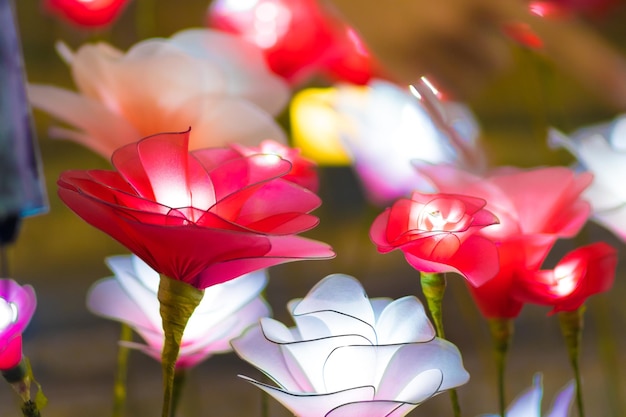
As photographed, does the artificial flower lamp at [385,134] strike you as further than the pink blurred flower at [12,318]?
Yes

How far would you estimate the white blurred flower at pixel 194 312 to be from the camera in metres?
0.29

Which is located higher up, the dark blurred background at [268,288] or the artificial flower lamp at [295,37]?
the artificial flower lamp at [295,37]

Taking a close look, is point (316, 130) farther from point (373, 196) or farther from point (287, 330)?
point (287, 330)

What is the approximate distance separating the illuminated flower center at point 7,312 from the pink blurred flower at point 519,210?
0.14 m

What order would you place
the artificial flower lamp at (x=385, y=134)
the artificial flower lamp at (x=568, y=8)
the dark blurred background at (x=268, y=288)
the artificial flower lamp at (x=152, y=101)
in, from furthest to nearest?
the dark blurred background at (x=268, y=288) < the artificial flower lamp at (x=385, y=134) < the artificial flower lamp at (x=152, y=101) < the artificial flower lamp at (x=568, y=8)

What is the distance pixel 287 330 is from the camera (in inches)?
9.9

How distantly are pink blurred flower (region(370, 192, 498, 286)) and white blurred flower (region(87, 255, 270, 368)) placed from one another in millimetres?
67

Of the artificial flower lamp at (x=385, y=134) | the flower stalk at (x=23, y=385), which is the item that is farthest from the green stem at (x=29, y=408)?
the artificial flower lamp at (x=385, y=134)

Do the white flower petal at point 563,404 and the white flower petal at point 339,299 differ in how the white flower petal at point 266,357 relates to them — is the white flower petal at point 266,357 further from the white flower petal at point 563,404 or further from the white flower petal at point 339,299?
the white flower petal at point 563,404

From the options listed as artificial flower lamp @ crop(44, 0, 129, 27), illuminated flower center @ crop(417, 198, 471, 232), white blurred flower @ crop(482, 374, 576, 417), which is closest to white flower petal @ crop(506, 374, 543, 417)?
white blurred flower @ crop(482, 374, 576, 417)

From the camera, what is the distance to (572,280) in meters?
0.27

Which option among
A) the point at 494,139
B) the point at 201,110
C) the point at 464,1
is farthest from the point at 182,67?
the point at 494,139

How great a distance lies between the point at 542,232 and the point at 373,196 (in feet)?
0.56

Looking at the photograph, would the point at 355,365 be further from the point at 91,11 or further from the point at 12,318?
the point at 91,11
